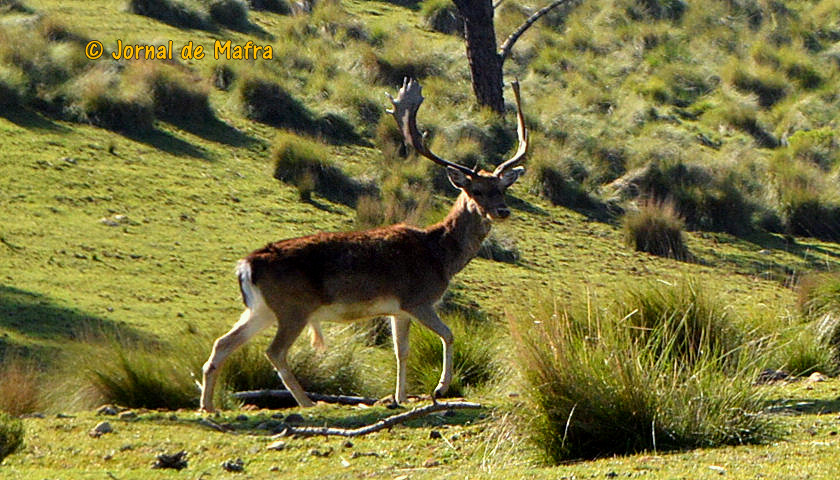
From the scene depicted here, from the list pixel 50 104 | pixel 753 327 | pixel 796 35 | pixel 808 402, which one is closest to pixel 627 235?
pixel 753 327

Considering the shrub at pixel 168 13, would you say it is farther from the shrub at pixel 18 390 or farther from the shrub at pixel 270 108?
the shrub at pixel 18 390

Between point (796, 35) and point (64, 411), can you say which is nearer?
point (64, 411)

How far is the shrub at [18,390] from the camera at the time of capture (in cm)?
1085

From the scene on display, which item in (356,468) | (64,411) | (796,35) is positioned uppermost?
(796,35)

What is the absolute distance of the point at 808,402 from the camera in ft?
33.5

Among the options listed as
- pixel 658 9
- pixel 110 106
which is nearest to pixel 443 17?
pixel 658 9

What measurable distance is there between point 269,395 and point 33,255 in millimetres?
4323

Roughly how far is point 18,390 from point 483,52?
47.5ft

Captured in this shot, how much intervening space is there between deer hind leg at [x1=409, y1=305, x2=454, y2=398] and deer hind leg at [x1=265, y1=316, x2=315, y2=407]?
3.31ft

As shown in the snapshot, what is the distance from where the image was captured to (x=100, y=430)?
380 inches

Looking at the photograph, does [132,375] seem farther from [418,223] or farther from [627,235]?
[627,235]

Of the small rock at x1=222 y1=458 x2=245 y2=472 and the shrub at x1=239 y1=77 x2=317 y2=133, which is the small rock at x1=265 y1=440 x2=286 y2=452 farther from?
the shrub at x1=239 y1=77 x2=317 y2=133

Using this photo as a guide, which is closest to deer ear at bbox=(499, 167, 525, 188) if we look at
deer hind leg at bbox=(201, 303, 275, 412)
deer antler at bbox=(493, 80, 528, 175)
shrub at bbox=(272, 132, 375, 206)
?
deer antler at bbox=(493, 80, 528, 175)

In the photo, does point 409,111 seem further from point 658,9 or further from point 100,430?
point 658,9
